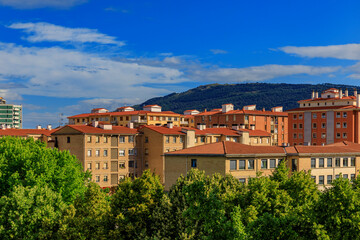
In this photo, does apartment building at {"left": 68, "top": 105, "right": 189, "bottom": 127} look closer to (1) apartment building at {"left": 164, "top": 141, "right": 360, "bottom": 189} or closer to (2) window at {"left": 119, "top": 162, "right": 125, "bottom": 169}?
(2) window at {"left": 119, "top": 162, "right": 125, "bottom": 169}

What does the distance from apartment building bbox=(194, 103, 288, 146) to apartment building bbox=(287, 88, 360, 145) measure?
13.5 metres

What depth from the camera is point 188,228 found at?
41.8 meters

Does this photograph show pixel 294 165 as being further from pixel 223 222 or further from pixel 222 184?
pixel 223 222

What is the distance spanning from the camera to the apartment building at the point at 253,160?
6944cm

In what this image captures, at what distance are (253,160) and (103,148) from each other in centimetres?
4399

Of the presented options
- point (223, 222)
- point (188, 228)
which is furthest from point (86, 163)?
point (223, 222)

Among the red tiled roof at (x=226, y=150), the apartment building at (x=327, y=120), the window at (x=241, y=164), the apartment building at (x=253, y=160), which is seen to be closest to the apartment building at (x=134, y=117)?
the apartment building at (x=327, y=120)

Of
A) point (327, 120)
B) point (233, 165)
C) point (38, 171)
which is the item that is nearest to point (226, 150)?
point (233, 165)

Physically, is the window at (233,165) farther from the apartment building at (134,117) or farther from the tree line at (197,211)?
the apartment building at (134,117)

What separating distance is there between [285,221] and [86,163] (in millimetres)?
73016

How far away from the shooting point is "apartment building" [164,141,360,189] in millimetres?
69438

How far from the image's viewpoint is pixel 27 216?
50.9m

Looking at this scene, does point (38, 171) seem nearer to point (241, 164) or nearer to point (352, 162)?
point (241, 164)

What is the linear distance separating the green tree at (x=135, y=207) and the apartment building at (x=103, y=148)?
179 feet
